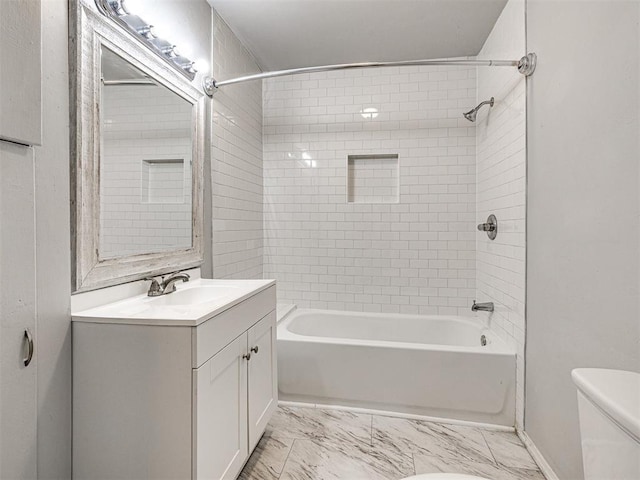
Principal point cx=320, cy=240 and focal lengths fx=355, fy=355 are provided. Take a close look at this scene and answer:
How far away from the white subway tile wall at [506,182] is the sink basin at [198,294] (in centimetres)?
164

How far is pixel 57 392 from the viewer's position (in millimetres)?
1211

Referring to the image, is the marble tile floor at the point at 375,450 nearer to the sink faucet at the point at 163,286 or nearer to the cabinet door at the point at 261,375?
the cabinet door at the point at 261,375

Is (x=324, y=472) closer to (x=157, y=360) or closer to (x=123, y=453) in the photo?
(x=123, y=453)

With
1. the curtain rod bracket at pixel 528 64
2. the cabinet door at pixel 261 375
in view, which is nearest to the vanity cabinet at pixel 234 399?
the cabinet door at pixel 261 375

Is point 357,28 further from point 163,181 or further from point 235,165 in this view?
point 163,181

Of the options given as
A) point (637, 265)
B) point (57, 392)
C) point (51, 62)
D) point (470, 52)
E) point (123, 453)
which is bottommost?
point (123, 453)

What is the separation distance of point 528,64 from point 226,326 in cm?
201

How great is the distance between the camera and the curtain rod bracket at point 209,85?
85.4 inches

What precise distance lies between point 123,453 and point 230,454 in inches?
16.6

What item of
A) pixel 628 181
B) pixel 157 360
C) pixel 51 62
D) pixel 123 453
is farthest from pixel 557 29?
pixel 123 453

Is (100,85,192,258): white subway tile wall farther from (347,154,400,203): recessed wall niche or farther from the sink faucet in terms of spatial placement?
(347,154,400,203): recessed wall niche

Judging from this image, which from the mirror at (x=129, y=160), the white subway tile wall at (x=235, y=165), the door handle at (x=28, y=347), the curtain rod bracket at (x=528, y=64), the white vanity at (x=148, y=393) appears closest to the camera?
the door handle at (x=28, y=347)

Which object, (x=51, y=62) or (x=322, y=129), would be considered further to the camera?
(x=322, y=129)

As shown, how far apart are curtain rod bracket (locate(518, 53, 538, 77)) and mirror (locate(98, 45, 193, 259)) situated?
185cm
